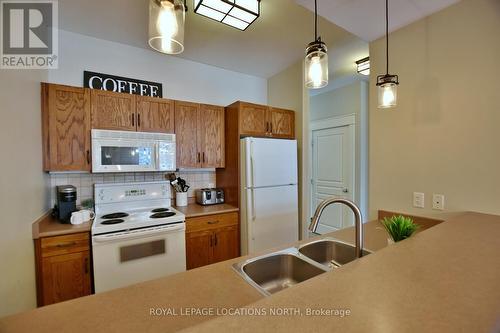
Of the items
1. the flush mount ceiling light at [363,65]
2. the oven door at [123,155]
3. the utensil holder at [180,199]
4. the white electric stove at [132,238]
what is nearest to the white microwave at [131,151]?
the oven door at [123,155]

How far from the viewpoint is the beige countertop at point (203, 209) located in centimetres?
228

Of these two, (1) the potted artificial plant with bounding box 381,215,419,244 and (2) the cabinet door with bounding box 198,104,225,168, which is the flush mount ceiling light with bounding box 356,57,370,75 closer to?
(2) the cabinet door with bounding box 198,104,225,168

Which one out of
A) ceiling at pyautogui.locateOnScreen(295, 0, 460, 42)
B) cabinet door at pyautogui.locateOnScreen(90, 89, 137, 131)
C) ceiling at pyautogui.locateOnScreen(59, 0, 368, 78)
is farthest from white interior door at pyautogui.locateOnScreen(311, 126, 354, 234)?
cabinet door at pyautogui.locateOnScreen(90, 89, 137, 131)

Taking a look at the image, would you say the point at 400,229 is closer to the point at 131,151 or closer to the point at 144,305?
the point at 144,305

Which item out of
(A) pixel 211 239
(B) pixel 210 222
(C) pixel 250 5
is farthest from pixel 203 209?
(C) pixel 250 5

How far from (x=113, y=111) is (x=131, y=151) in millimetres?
411

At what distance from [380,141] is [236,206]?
61.8 inches

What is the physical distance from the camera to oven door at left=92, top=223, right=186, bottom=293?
5.78 feet

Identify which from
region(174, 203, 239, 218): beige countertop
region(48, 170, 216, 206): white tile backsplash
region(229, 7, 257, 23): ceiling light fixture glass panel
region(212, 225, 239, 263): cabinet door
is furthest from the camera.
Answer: region(212, 225, 239, 263): cabinet door

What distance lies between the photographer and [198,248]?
2273mm

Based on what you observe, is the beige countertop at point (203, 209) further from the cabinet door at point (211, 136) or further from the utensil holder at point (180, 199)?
the cabinet door at point (211, 136)

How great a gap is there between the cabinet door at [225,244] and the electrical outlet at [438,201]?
1.78 meters

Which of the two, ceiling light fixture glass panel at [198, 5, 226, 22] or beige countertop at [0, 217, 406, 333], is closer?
beige countertop at [0, 217, 406, 333]

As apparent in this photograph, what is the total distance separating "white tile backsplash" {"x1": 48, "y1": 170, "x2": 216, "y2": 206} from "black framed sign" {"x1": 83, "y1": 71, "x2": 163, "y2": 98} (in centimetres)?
91
